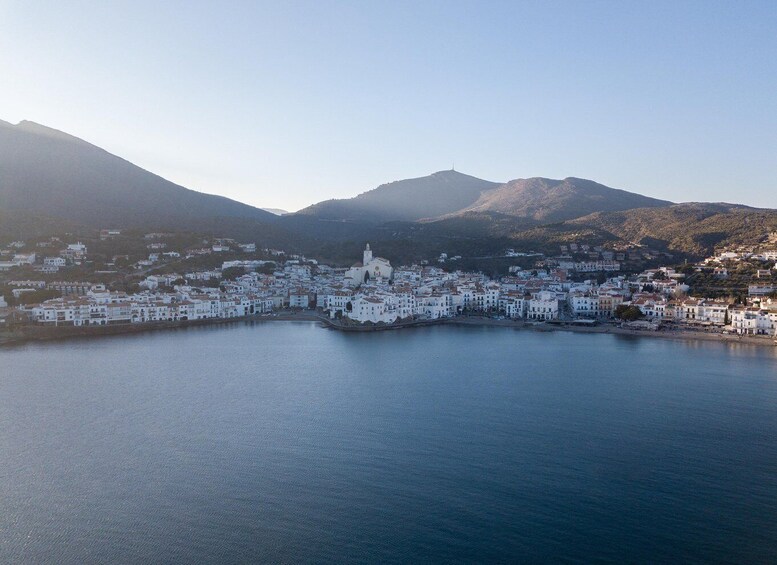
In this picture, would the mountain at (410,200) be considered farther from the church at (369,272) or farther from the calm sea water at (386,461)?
the calm sea water at (386,461)

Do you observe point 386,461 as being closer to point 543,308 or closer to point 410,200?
point 543,308

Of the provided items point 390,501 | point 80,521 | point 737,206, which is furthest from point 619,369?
point 737,206

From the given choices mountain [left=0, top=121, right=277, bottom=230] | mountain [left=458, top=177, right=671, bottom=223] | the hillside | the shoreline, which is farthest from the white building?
mountain [left=458, top=177, right=671, bottom=223]

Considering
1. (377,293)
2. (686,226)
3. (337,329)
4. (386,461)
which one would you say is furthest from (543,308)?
(686,226)

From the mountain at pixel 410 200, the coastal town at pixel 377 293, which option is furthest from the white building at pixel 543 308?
the mountain at pixel 410 200

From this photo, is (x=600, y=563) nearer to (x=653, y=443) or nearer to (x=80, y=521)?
(x=653, y=443)
